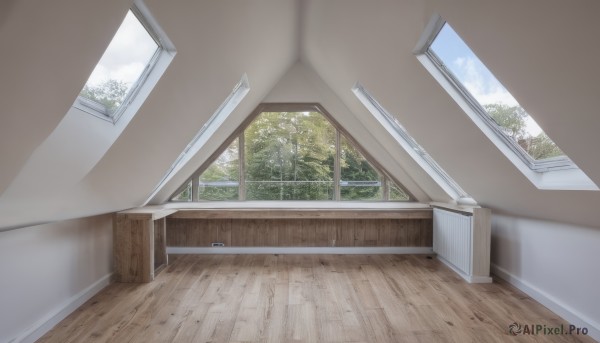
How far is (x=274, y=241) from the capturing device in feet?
15.0

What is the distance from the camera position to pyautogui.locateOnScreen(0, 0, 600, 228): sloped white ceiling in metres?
1.18

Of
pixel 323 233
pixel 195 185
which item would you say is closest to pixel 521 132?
pixel 323 233

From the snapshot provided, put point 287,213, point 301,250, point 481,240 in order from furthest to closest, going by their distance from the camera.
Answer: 1. point 301,250
2. point 287,213
3. point 481,240

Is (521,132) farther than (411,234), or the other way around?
(411,234)

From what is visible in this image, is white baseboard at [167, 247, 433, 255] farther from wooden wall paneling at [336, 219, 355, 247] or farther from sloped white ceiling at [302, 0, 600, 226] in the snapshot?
sloped white ceiling at [302, 0, 600, 226]

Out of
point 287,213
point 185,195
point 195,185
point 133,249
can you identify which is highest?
point 195,185

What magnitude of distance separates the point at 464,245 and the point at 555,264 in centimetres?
87

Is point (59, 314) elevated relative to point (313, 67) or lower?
lower

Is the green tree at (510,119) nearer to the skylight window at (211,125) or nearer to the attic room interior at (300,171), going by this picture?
the attic room interior at (300,171)

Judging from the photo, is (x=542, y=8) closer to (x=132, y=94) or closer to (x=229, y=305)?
(x=132, y=94)

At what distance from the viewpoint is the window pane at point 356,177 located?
4645 mm

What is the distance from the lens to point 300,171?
4691 millimetres

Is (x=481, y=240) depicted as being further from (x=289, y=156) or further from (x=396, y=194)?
(x=289, y=156)

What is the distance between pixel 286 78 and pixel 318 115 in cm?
68
